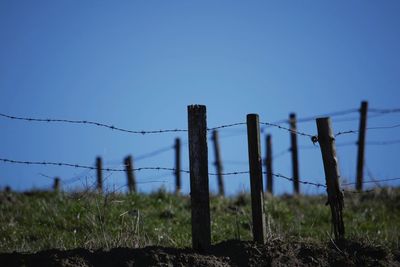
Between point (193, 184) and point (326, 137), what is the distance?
179cm

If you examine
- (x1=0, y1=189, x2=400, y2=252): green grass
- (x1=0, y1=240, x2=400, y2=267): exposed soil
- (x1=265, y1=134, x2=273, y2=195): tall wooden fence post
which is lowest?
(x1=0, y1=240, x2=400, y2=267): exposed soil

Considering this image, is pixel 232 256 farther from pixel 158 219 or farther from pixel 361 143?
pixel 361 143

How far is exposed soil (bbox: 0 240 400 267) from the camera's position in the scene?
6094mm

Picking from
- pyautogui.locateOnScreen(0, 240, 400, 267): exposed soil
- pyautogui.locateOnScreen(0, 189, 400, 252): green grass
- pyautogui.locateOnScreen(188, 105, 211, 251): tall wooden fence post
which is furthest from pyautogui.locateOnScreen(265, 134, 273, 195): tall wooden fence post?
pyautogui.locateOnScreen(188, 105, 211, 251): tall wooden fence post

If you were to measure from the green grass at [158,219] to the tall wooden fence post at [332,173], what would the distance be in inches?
10.5

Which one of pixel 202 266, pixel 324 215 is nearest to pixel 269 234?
pixel 202 266

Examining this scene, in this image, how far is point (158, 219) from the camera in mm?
11422

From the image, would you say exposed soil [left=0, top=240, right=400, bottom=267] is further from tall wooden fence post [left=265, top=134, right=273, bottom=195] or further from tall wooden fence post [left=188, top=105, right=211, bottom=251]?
tall wooden fence post [left=265, top=134, right=273, bottom=195]

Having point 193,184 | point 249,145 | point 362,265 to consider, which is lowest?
point 362,265

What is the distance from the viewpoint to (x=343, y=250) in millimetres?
6992

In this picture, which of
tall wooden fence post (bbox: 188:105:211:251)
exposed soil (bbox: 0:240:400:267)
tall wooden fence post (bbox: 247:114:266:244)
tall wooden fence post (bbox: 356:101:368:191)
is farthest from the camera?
tall wooden fence post (bbox: 356:101:368:191)

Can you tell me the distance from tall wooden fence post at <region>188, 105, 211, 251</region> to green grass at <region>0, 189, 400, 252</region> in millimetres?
869

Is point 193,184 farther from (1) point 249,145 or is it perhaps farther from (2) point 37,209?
(2) point 37,209

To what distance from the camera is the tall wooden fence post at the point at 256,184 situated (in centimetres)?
696
